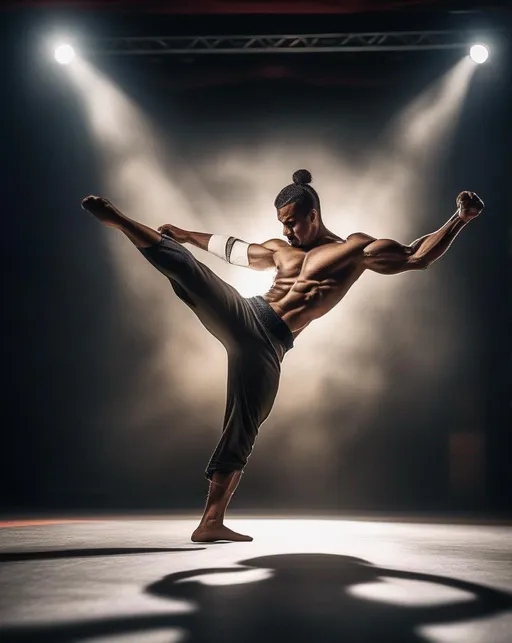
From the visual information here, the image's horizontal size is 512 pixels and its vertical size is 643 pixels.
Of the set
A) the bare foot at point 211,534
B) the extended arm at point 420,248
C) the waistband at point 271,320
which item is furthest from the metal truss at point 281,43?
the bare foot at point 211,534

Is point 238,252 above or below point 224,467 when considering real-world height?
Answer: above

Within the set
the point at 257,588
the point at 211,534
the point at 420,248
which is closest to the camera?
the point at 257,588

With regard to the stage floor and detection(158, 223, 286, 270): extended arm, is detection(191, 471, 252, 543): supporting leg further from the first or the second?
detection(158, 223, 286, 270): extended arm

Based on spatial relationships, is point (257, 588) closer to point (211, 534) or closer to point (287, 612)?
point (287, 612)

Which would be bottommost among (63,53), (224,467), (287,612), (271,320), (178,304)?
(287,612)

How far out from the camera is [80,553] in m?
2.50

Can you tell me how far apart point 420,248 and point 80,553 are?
177 centimetres

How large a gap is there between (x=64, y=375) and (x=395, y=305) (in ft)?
7.32

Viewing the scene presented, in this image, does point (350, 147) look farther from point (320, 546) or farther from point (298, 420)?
point (320, 546)

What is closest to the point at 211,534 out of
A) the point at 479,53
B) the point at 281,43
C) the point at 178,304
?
the point at 178,304

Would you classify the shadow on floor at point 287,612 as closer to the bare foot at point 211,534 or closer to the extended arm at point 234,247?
the bare foot at point 211,534

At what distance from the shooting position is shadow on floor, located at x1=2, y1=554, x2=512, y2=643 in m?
1.41

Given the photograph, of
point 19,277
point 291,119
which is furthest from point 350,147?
point 19,277

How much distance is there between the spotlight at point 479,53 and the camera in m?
4.44
